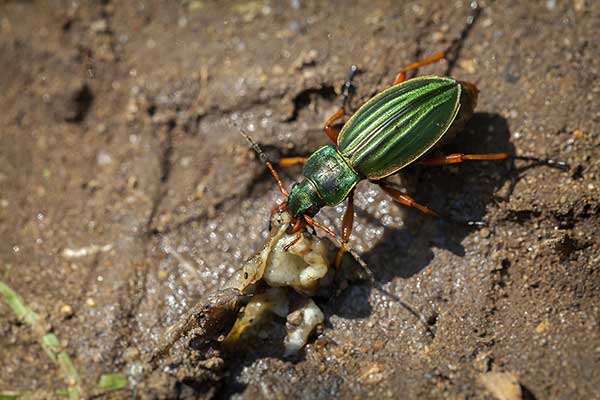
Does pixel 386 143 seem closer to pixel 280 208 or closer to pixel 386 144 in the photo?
pixel 386 144

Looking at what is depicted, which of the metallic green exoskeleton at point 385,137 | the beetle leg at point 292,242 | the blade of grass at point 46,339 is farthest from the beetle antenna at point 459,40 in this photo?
the blade of grass at point 46,339

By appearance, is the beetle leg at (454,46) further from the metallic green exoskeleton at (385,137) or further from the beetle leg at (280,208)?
the beetle leg at (280,208)

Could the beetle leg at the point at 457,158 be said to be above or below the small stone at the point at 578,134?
above

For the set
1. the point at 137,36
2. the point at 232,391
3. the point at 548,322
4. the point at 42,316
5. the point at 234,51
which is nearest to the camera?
the point at 548,322

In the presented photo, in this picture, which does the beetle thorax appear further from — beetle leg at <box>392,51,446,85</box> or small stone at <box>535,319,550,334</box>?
small stone at <box>535,319,550,334</box>

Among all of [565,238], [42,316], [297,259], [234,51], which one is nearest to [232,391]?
[297,259]

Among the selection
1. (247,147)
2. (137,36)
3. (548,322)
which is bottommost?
(548,322)

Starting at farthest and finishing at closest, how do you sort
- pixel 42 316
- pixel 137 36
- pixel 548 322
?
1. pixel 137 36
2. pixel 42 316
3. pixel 548 322

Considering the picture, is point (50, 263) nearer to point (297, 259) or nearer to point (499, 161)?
point (297, 259)

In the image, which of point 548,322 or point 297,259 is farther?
point 297,259
